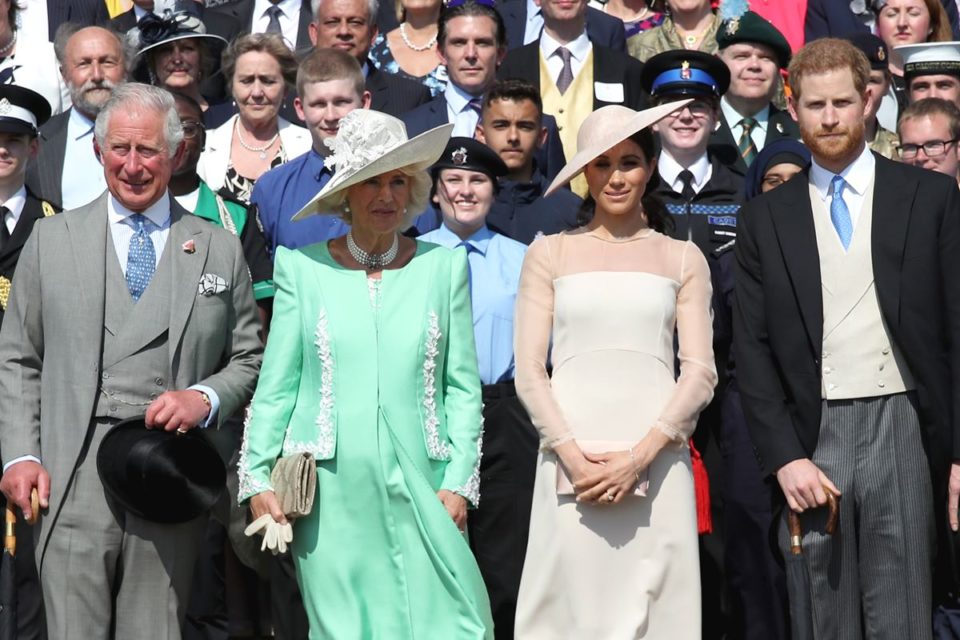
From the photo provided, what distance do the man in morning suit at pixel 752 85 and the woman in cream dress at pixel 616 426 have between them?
278 centimetres

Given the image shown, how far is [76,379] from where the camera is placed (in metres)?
6.34

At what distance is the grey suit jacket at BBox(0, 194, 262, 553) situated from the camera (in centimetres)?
634

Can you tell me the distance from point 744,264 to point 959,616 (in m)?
1.52

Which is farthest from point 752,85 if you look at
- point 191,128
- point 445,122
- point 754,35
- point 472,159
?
point 191,128

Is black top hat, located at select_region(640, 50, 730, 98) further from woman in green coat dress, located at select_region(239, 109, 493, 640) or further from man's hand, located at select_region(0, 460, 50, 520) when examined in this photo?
man's hand, located at select_region(0, 460, 50, 520)

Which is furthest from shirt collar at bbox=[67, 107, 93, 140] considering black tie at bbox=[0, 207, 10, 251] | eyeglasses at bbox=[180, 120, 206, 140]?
black tie at bbox=[0, 207, 10, 251]

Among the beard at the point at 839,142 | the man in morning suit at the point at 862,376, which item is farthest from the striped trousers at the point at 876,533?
the beard at the point at 839,142

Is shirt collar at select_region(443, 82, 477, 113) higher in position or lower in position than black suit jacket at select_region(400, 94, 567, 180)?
higher

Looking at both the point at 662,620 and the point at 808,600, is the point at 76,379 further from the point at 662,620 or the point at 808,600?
the point at 808,600

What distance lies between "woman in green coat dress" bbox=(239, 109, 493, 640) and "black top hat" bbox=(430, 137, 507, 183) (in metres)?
1.63

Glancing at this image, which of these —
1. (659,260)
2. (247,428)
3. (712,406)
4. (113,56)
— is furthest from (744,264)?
(113,56)

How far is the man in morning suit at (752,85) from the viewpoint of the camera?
913 cm

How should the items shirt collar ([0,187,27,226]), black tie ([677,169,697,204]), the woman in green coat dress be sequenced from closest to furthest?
the woman in green coat dress, shirt collar ([0,187,27,226]), black tie ([677,169,697,204])

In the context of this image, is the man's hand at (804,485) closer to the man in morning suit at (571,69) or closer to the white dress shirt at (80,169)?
the man in morning suit at (571,69)
